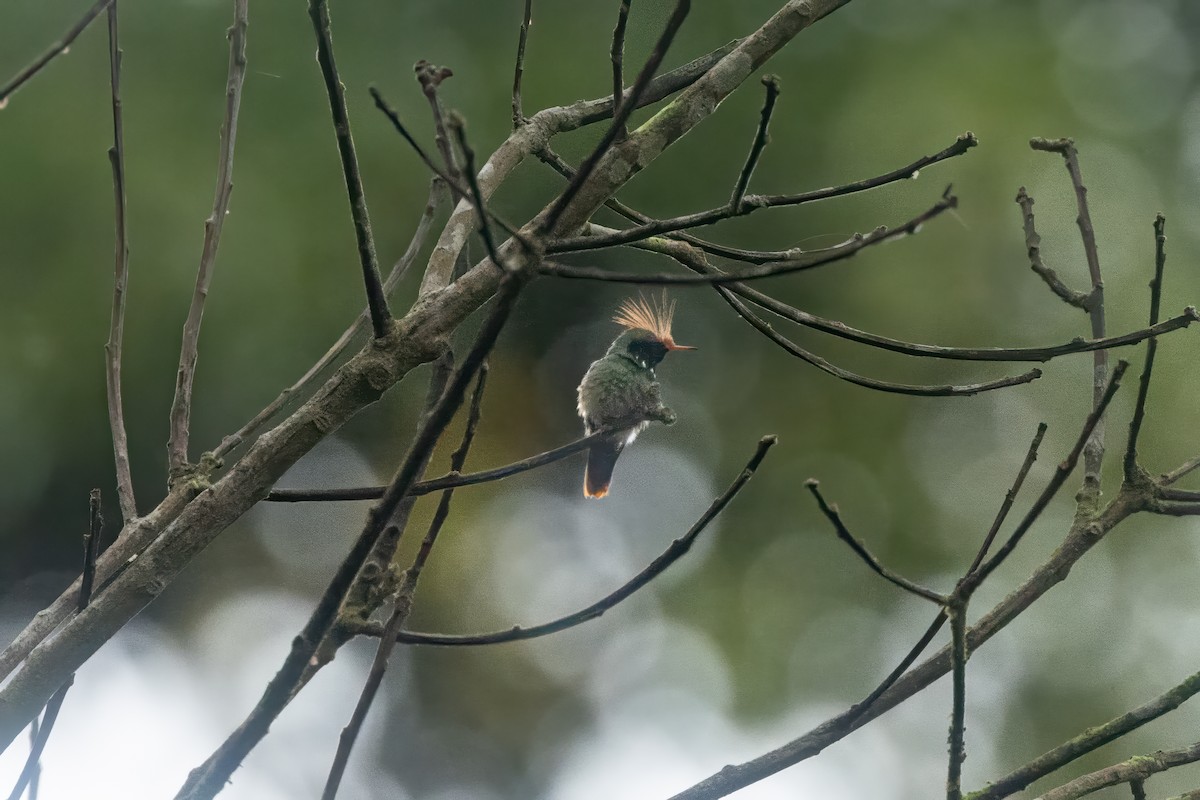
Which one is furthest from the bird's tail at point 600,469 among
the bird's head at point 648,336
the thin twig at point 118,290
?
the thin twig at point 118,290

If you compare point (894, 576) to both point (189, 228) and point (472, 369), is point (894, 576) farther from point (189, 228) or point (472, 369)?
point (189, 228)

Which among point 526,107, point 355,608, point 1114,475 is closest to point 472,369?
point 355,608

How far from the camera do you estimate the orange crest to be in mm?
4445

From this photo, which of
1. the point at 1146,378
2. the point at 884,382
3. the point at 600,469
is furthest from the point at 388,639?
the point at 600,469

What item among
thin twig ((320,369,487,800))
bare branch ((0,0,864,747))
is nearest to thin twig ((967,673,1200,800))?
thin twig ((320,369,487,800))

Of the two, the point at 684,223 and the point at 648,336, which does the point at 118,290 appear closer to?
the point at 684,223

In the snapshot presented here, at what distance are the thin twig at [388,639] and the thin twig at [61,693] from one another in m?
0.45

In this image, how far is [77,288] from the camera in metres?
6.39

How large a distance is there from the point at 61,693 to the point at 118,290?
0.77 metres

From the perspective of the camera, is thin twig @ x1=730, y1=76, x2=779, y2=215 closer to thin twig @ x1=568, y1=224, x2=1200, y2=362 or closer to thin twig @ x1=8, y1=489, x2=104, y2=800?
thin twig @ x1=568, y1=224, x2=1200, y2=362

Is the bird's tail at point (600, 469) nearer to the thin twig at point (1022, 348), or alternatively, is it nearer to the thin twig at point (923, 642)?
the thin twig at point (1022, 348)

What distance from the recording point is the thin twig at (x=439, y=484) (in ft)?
5.75

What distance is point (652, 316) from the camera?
4457 millimetres

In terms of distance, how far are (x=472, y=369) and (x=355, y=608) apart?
2.68ft
